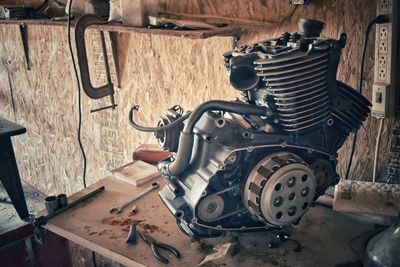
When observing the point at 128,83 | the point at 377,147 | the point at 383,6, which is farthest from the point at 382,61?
the point at 128,83

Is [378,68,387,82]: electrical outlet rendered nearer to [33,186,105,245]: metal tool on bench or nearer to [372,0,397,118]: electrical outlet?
[372,0,397,118]: electrical outlet

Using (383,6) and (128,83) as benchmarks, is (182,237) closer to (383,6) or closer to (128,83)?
(383,6)

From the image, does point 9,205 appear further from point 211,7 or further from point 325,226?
point 325,226

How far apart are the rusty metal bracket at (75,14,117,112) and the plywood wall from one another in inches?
3.0

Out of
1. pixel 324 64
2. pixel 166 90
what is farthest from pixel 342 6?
pixel 166 90

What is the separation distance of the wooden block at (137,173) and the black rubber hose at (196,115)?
0.45 meters

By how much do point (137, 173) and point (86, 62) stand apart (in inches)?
23.2

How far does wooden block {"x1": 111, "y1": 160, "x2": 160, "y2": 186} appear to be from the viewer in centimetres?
161

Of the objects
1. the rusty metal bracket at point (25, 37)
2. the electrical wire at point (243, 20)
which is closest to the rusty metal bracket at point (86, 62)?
the electrical wire at point (243, 20)

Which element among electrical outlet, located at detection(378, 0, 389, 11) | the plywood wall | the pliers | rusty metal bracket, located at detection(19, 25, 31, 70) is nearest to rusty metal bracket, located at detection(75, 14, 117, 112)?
the plywood wall

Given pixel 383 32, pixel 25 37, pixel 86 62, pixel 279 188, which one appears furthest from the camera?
pixel 25 37

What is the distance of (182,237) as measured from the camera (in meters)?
1.25

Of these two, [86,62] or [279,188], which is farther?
[86,62]

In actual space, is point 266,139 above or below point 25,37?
below
